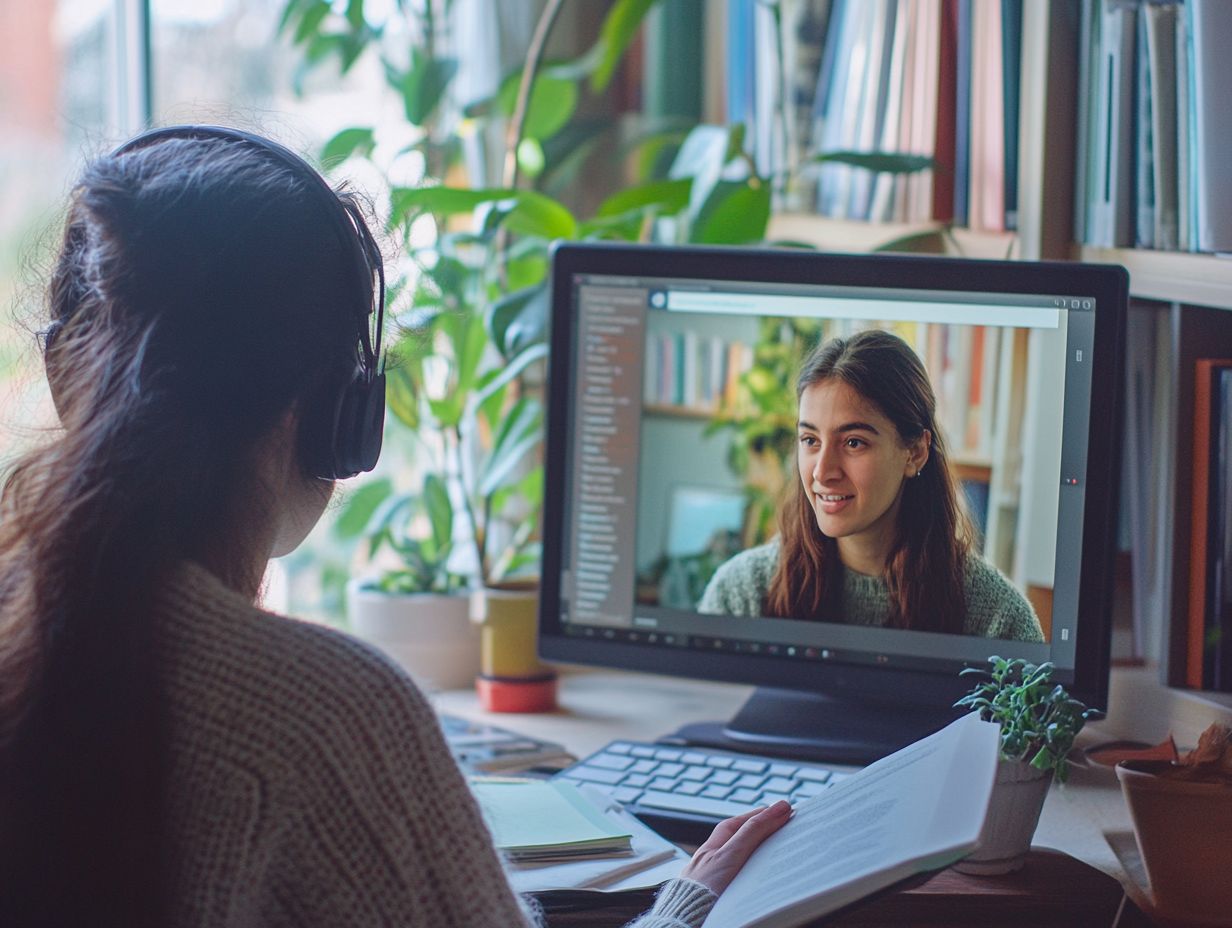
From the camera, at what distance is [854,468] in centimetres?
109

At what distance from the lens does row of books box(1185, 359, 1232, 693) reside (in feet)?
3.59

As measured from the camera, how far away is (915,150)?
1454mm

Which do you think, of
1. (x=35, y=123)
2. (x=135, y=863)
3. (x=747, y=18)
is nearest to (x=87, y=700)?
(x=135, y=863)

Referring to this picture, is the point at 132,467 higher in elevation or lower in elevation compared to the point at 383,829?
higher

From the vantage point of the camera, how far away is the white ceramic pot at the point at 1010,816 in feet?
2.90

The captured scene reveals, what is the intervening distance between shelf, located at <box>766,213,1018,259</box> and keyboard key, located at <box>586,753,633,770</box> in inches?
22.8

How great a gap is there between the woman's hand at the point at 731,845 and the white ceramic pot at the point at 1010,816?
0.13 metres

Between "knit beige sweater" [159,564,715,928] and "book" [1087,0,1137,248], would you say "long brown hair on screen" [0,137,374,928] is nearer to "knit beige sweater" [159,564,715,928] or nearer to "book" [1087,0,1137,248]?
"knit beige sweater" [159,564,715,928]

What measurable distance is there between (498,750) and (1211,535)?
65cm

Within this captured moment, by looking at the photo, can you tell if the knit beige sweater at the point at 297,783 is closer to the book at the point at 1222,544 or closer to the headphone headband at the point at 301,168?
the headphone headband at the point at 301,168

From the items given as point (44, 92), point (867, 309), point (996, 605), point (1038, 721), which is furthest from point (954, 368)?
point (44, 92)

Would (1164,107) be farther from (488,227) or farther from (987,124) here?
(488,227)

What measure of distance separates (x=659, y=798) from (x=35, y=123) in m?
1.77

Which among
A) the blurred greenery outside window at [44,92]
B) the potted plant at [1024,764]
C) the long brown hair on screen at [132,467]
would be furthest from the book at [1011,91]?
the blurred greenery outside window at [44,92]
